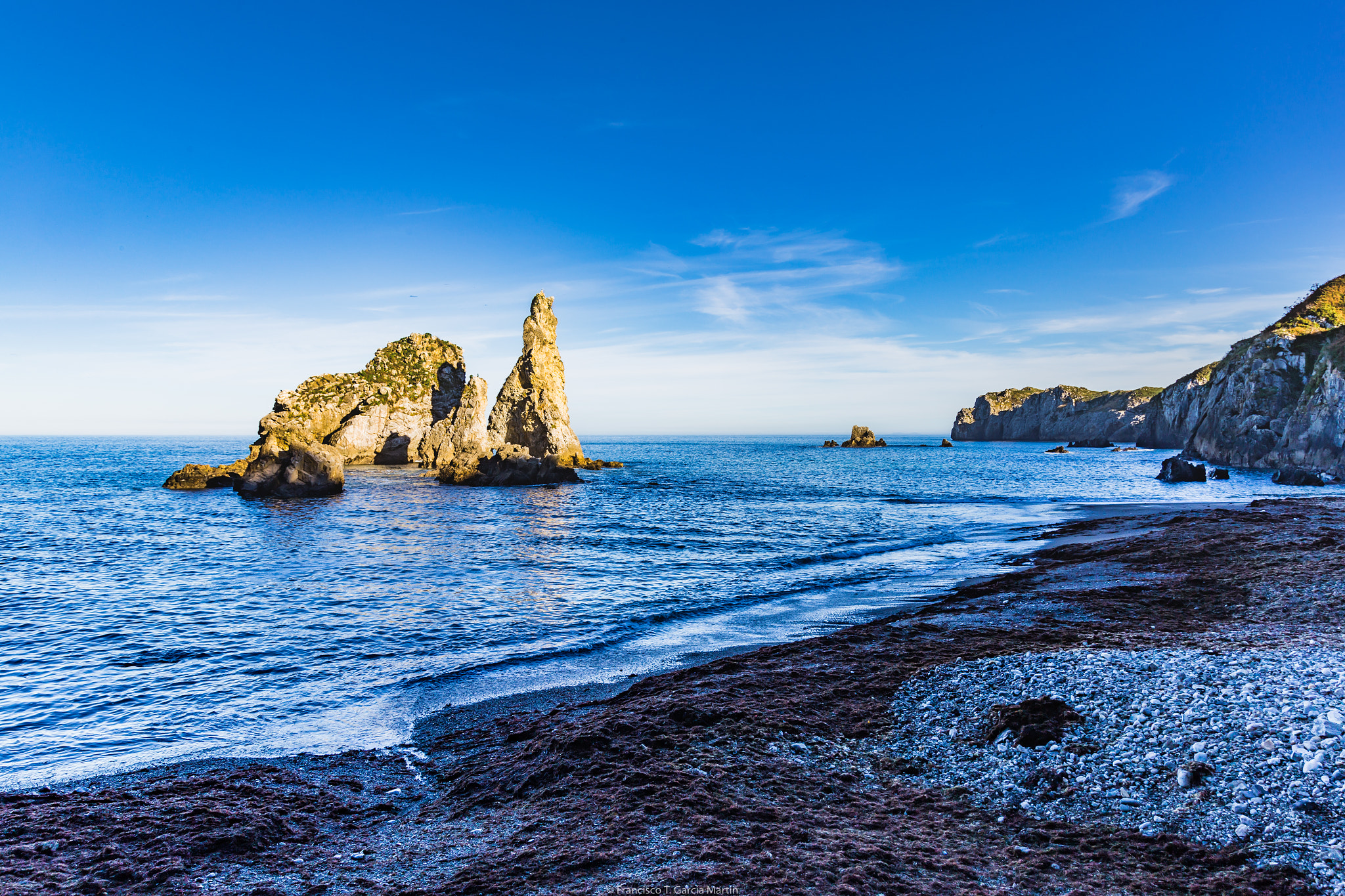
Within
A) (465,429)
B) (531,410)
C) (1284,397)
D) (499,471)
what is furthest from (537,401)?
(1284,397)

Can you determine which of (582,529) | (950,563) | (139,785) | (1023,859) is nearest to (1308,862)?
(1023,859)

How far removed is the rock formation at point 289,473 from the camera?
52.6 m

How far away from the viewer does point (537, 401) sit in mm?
84250

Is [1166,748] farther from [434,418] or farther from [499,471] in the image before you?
[434,418]

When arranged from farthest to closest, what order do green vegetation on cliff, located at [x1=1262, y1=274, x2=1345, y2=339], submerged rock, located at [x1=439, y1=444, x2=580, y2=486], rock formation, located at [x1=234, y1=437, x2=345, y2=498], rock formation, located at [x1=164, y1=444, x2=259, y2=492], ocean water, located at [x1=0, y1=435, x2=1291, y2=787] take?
green vegetation on cliff, located at [x1=1262, y1=274, x2=1345, y2=339]
submerged rock, located at [x1=439, y1=444, x2=580, y2=486]
rock formation, located at [x1=164, y1=444, x2=259, y2=492]
rock formation, located at [x1=234, y1=437, x2=345, y2=498]
ocean water, located at [x1=0, y1=435, x2=1291, y2=787]

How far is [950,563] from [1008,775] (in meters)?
17.9

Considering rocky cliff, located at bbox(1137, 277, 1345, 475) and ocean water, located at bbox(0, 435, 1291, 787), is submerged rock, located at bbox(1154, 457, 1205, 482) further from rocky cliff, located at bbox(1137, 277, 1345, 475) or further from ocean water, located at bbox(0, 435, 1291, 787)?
rocky cliff, located at bbox(1137, 277, 1345, 475)

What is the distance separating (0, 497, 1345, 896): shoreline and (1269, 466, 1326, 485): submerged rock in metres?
52.8

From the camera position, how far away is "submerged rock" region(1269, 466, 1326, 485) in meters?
48.8

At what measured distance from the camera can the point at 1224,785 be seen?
5.86 m

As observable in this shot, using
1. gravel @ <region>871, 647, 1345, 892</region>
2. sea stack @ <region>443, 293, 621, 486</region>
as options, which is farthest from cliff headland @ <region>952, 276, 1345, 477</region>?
sea stack @ <region>443, 293, 621, 486</region>

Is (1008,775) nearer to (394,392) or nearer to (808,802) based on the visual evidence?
(808,802)

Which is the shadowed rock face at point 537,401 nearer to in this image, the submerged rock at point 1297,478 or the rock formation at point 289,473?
the rock formation at point 289,473

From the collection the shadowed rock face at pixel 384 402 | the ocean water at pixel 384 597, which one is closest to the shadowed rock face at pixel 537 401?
the shadowed rock face at pixel 384 402
